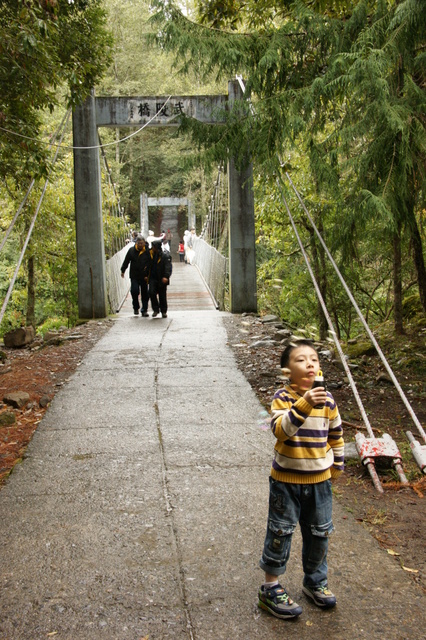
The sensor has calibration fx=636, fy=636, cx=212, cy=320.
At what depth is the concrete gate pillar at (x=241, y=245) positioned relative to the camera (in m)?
10.4

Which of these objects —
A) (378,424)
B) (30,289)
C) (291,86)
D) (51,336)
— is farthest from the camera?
(30,289)

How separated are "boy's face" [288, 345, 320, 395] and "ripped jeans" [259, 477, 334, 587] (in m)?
0.36

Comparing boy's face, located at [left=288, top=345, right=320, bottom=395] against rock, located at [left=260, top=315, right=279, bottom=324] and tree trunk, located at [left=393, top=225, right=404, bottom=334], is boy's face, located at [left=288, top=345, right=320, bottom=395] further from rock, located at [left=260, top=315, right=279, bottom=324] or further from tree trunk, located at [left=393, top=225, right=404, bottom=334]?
rock, located at [left=260, top=315, right=279, bottom=324]

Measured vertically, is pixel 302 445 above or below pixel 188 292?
above

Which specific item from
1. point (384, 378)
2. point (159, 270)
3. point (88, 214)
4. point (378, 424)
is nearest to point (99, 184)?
point (88, 214)

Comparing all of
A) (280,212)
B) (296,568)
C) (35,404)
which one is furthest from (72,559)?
(280,212)

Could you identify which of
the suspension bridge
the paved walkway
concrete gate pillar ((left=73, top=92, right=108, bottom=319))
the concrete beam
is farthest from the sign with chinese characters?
the concrete beam

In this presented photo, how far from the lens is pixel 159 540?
9.07 feet

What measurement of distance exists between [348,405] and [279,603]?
3214mm

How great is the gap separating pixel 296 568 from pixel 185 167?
3.40 metres

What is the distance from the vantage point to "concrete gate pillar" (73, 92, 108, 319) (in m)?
10.1

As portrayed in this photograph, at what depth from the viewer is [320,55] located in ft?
16.8

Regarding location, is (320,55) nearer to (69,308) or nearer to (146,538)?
(146,538)

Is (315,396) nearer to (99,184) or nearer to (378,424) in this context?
(378,424)
